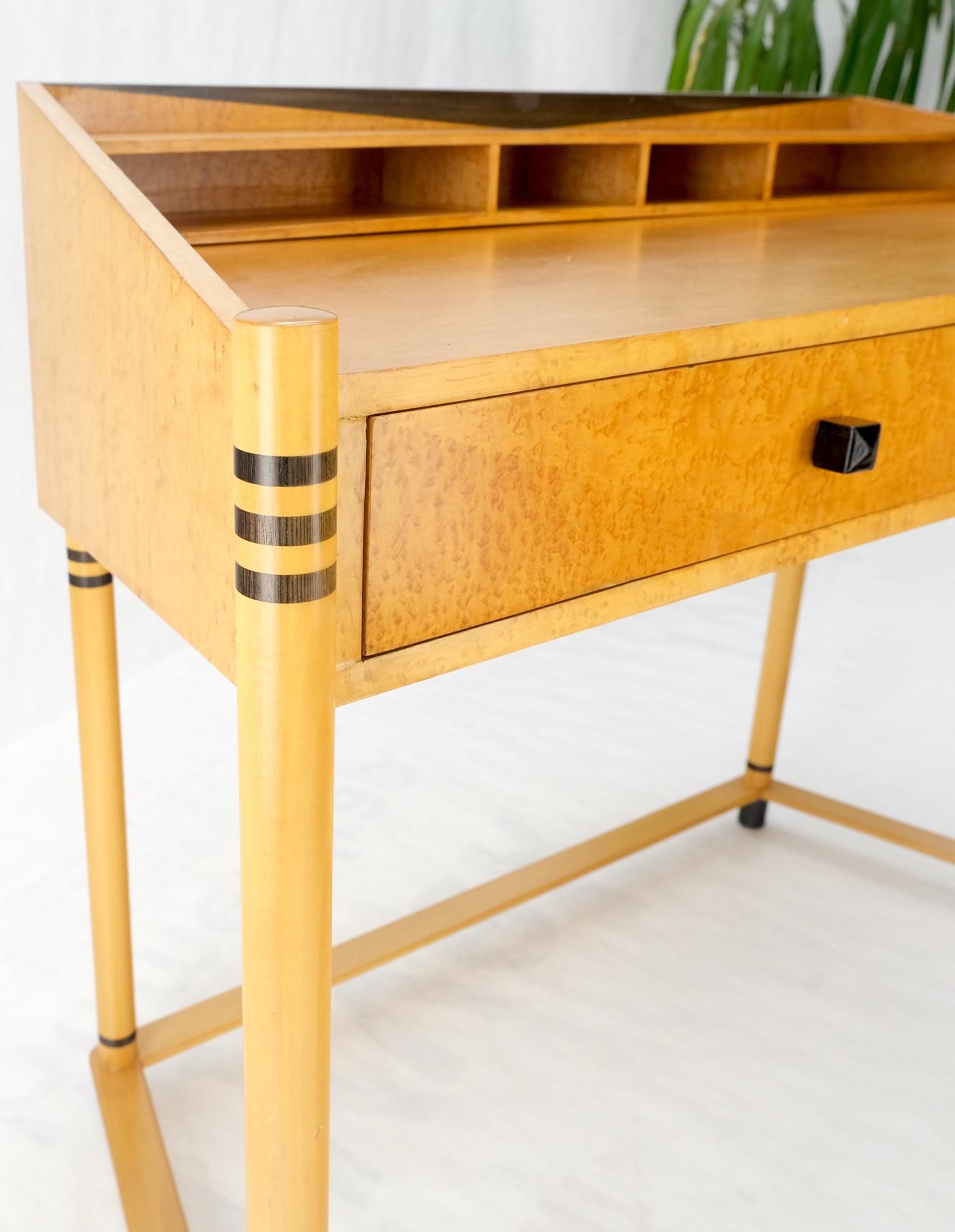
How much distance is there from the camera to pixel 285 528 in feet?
1.80

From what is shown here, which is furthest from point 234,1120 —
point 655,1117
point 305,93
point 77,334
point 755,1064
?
point 305,93

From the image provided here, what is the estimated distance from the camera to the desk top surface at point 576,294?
24.6 inches

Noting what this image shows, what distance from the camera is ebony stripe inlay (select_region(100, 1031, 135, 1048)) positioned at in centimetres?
117

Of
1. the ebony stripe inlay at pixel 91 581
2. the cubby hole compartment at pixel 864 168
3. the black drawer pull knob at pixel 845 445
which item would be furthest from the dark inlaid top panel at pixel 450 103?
the black drawer pull knob at pixel 845 445

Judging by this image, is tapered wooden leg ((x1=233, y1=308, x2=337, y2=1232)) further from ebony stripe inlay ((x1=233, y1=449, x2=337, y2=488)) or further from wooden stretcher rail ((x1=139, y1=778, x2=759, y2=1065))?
wooden stretcher rail ((x1=139, y1=778, x2=759, y2=1065))

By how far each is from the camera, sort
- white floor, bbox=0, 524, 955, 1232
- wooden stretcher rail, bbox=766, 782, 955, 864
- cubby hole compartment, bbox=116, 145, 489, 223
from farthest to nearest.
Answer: wooden stretcher rail, bbox=766, 782, 955, 864 < white floor, bbox=0, 524, 955, 1232 < cubby hole compartment, bbox=116, 145, 489, 223

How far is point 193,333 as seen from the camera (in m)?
0.60

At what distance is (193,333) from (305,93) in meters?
0.55

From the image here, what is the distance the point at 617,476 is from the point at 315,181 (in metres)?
0.51

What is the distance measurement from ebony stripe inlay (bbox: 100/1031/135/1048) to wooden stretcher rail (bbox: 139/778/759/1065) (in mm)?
16

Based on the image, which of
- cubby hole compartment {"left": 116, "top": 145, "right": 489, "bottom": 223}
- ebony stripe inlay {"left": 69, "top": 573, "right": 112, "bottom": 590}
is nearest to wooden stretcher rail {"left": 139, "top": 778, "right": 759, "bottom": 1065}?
ebony stripe inlay {"left": 69, "top": 573, "right": 112, "bottom": 590}

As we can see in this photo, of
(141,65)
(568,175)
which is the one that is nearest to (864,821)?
(568,175)

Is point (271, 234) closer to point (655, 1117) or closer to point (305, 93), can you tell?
point (305, 93)

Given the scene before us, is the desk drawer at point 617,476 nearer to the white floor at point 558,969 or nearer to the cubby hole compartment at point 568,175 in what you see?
the cubby hole compartment at point 568,175
